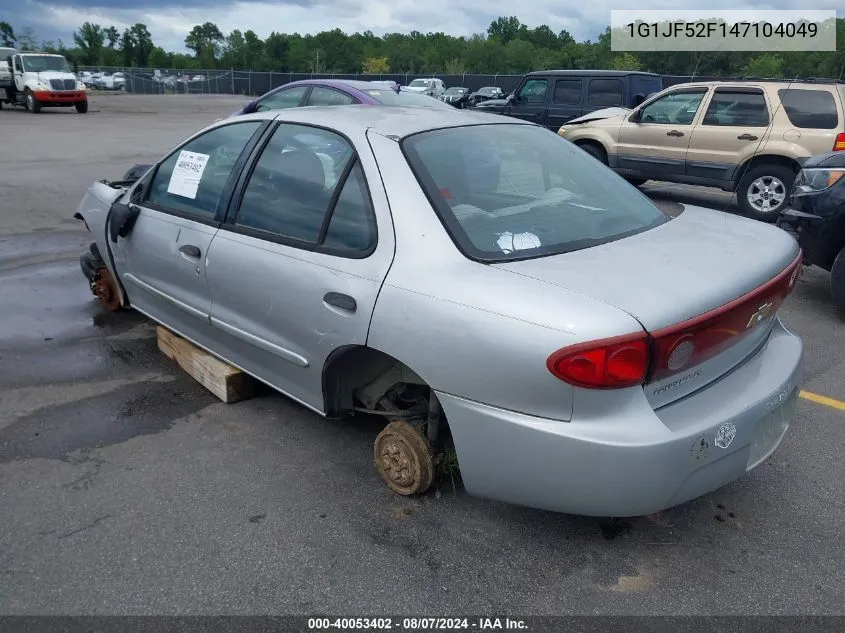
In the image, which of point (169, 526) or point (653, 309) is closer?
point (653, 309)

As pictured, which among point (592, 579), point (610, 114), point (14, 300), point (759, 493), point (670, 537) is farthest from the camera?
point (610, 114)

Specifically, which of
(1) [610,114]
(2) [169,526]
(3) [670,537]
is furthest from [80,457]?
(1) [610,114]

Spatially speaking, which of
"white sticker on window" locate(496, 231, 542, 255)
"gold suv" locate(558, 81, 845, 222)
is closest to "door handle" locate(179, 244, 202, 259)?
→ "white sticker on window" locate(496, 231, 542, 255)

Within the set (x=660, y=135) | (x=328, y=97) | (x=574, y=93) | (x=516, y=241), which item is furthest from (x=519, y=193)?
(x=574, y=93)

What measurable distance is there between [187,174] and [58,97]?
85.7ft

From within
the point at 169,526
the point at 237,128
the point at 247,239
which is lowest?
the point at 169,526

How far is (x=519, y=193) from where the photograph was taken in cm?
315

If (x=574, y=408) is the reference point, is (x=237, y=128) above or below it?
above

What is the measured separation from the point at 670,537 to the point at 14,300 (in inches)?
197

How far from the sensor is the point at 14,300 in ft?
18.0

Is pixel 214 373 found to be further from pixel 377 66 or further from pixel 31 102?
pixel 377 66

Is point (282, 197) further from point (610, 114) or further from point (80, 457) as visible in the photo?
point (610, 114)

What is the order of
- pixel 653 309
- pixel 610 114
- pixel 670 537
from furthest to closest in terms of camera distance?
pixel 610 114 < pixel 670 537 < pixel 653 309

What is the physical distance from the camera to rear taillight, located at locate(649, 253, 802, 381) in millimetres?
2271
